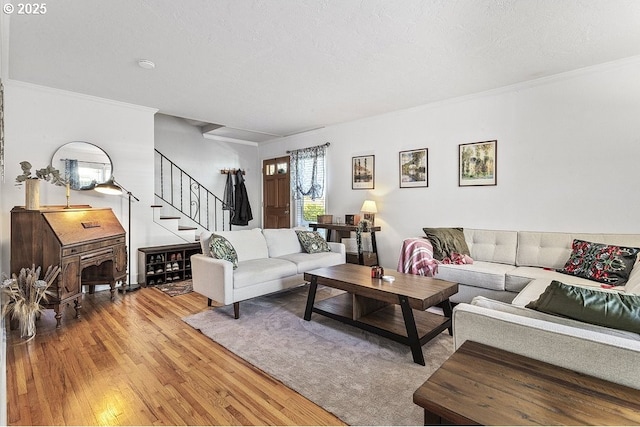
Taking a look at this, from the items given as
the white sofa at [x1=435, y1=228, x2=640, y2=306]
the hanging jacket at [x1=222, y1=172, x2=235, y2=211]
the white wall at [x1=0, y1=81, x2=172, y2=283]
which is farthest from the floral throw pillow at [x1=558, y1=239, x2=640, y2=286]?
the hanging jacket at [x1=222, y1=172, x2=235, y2=211]

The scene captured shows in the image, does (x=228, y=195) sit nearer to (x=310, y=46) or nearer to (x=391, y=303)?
(x=310, y=46)

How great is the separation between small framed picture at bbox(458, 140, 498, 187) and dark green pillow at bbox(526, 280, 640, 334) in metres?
2.94

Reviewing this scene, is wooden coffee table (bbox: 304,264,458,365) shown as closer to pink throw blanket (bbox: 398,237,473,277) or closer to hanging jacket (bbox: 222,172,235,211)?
pink throw blanket (bbox: 398,237,473,277)

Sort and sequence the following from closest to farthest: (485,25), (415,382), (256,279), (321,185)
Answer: (415,382), (485,25), (256,279), (321,185)

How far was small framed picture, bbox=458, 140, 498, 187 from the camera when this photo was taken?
4012mm

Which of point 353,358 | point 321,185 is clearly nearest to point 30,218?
point 353,358

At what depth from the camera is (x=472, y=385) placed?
1125mm

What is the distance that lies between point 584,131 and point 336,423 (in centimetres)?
382

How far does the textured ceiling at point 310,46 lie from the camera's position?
227 centimetres

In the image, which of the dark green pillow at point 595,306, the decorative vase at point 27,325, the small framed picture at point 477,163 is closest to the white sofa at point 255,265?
the decorative vase at point 27,325

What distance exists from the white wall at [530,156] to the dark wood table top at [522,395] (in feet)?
9.85

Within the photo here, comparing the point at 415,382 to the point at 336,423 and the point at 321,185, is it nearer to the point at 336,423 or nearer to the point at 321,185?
the point at 336,423

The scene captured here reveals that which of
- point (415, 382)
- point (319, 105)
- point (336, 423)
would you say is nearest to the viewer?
point (336, 423)

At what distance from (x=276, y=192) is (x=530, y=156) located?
4.69 meters
